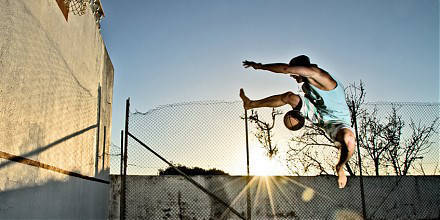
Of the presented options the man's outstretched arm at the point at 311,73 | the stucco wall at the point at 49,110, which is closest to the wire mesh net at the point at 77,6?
the stucco wall at the point at 49,110

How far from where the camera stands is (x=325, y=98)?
3.01m

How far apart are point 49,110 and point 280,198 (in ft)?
15.6

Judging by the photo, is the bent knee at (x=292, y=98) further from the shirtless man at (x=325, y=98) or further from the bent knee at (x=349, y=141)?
the bent knee at (x=349, y=141)

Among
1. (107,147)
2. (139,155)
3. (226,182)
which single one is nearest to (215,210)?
(226,182)

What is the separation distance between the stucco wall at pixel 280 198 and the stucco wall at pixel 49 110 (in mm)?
962

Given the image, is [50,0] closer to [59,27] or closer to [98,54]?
[59,27]

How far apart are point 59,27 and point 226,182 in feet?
13.7

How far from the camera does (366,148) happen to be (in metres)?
7.64

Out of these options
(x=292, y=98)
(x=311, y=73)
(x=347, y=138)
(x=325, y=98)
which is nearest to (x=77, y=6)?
(x=292, y=98)

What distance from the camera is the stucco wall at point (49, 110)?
99.7 inches

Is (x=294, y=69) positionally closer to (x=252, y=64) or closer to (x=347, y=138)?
(x=252, y=64)

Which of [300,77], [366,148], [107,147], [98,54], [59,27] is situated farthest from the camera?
[366,148]

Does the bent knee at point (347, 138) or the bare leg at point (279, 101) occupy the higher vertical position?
the bare leg at point (279, 101)

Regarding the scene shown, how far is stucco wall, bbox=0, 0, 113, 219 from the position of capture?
8.30 ft
